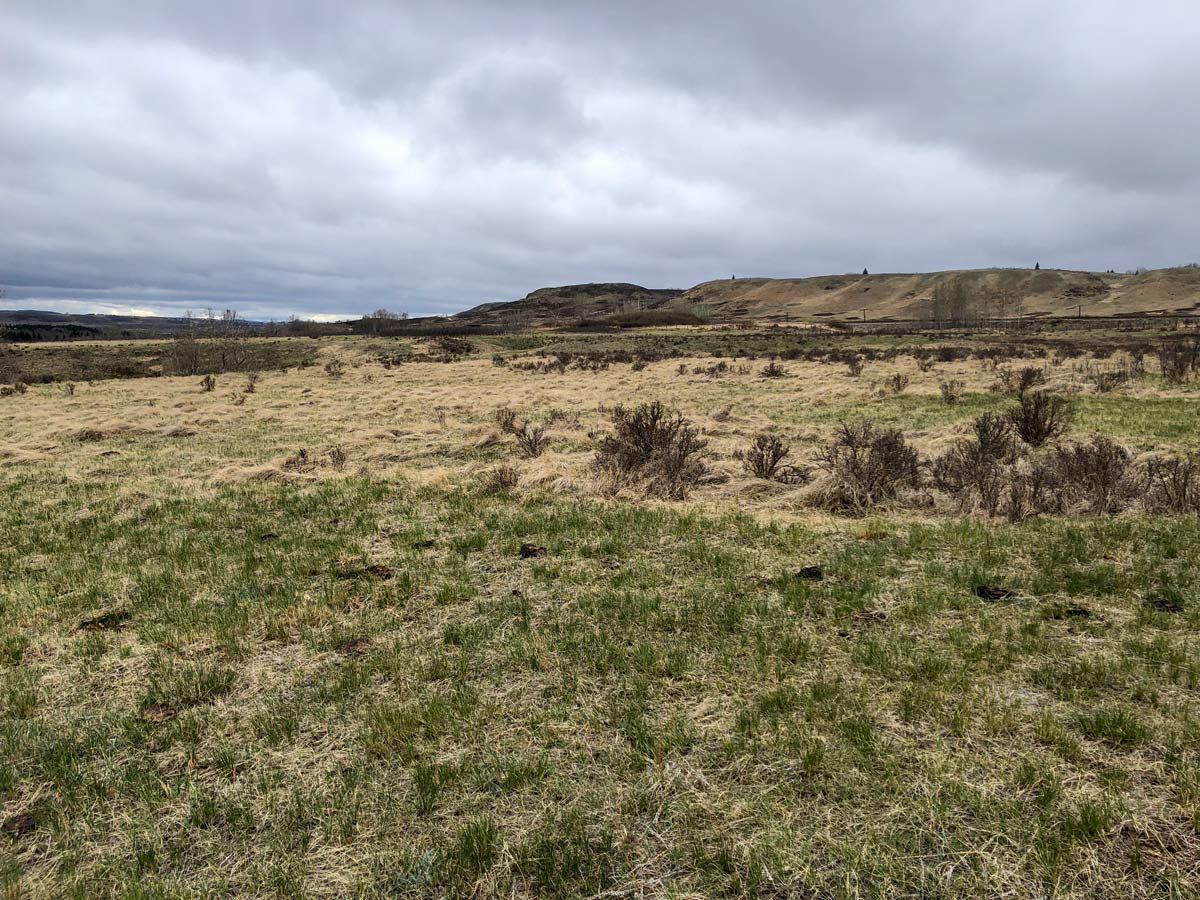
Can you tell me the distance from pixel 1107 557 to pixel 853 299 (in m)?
168

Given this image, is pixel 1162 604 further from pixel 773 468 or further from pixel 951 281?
pixel 951 281

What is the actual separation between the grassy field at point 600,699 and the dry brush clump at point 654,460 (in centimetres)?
62

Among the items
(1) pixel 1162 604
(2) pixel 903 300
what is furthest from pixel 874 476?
(2) pixel 903 300

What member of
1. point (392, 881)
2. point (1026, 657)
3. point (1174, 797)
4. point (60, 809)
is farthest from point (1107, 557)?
point (60, 809)

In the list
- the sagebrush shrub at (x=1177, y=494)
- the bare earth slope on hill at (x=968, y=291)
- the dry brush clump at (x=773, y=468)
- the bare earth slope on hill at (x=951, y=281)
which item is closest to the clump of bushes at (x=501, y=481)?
the dry brush clump at (x=773, y=468)

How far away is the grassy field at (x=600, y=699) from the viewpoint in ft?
9.06

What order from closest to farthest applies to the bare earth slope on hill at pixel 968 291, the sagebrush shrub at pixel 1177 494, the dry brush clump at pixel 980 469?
the sagebrush shrub at pixel 1177 494
the dry brush clump at pixel 980 469
the bare earth slope on hill at pixel 968 291

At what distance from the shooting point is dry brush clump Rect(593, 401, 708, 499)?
927 cm

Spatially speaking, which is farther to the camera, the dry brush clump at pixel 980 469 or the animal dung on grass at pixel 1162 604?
the dry brush clump at pixel 980 469

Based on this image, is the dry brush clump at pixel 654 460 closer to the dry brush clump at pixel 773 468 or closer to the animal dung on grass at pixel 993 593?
the dry brush clump at pixel 773 468

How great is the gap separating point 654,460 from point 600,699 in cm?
630

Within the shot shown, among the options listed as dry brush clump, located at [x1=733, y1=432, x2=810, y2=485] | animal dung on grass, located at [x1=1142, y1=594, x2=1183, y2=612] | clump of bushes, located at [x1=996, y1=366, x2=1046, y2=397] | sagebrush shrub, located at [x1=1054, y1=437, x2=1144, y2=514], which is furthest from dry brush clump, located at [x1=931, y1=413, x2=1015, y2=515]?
clump of bushes, located at [x1=996, y1=366, x2=1046, y2=397]

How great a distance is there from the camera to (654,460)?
10047 mm

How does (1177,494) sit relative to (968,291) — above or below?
below
